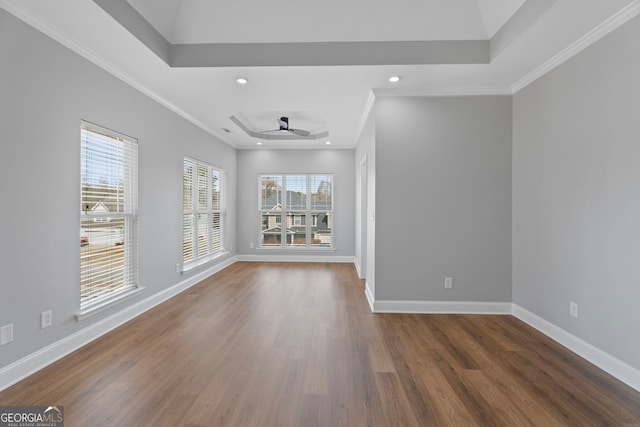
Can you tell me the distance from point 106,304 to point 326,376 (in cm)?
237

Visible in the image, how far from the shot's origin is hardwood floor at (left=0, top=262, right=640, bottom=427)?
1.80 meters

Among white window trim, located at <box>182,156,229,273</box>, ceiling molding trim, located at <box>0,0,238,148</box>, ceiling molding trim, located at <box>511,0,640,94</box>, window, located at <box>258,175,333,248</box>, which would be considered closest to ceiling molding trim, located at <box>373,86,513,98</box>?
ceiling molding trim, located at <box>511,0,640,94</box>

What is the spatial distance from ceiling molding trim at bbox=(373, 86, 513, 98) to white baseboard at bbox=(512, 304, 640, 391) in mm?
2579

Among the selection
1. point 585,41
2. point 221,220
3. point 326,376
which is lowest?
point 326,376

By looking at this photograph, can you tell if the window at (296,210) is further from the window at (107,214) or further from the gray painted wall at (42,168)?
the gray painted wall at (42,168)

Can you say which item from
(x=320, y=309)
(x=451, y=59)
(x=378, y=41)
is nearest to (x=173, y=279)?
(x=320, y=309)

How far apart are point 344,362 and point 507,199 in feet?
8.97

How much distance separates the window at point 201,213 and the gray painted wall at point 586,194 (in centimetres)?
472

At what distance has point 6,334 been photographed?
6.80 feet

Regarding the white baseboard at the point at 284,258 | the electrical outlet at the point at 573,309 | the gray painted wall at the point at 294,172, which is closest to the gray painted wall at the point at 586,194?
the electrical outlet at the point at 573,309

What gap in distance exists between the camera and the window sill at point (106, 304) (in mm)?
2680

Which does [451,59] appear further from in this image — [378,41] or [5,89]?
[5,89]

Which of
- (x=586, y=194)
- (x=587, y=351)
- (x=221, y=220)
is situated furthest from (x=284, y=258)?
(x=586, y=194)

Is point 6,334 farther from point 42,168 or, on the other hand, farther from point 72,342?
point 42,168
